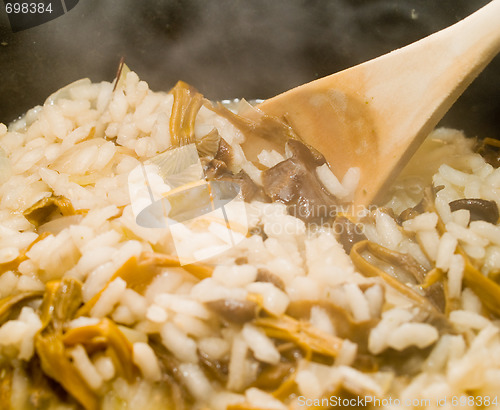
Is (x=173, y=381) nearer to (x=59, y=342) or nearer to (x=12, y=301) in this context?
(x=59, y=342)

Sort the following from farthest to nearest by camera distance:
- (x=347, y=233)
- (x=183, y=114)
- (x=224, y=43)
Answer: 1. (x=224, y=43)
2. (x=183, y=114)
3. (x=347, y=233)

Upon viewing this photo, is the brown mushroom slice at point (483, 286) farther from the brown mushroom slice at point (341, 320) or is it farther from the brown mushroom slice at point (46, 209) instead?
the brown mushroom slice at point (46, 209)

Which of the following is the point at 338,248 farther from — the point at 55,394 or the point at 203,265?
the point at 55,394

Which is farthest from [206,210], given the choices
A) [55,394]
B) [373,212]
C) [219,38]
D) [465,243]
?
[219,38]

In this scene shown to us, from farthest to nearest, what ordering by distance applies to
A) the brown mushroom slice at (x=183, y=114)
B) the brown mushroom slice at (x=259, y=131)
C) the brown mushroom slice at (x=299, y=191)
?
1. the brown mushroom slice at (x=259, y=131)
2. the brown mushroom slice at (x=183, y=114)
3. the brown mushroom slice at (x=299, y=191)

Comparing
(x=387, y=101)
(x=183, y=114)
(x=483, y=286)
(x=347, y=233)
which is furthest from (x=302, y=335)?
(x=183, y=114)

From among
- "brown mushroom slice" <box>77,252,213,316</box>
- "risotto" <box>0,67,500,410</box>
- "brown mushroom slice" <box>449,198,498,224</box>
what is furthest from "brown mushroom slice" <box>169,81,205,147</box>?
"brown mushroom slice" <box>449,198,498,224</box>

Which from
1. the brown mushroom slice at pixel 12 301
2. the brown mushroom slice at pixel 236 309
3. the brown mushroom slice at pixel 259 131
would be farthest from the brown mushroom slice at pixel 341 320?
the brown mushroom slice at pixel 259 131
